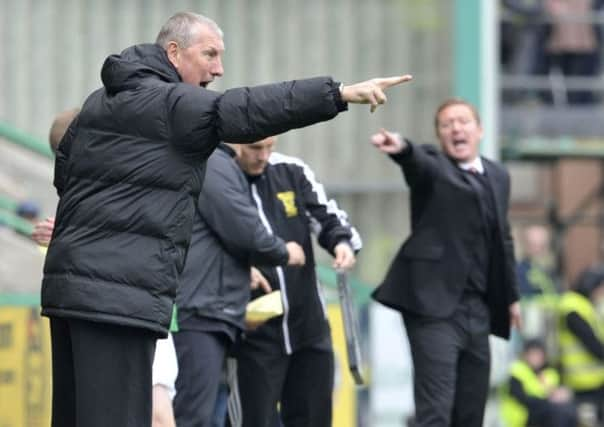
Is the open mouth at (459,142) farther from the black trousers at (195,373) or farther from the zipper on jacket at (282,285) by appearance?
the black trousers at (195,373)

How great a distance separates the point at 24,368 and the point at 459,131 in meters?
3.38

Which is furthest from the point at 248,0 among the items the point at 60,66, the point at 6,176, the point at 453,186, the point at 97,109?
the point at 97,109

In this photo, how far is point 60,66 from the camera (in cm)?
1474

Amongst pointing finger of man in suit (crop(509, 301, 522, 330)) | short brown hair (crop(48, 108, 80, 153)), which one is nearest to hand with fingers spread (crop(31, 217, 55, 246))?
short brown hair (crop(48, 108, 80, 153))

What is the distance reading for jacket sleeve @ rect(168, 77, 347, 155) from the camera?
6.92 meters

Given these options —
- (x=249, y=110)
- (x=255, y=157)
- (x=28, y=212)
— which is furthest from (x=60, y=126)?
(x=28, y=212)

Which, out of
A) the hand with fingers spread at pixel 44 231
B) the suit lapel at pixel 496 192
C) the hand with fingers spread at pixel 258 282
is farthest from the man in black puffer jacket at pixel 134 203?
the suit lapel at pixel 496 192

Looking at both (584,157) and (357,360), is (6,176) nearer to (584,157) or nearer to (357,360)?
(357,360)

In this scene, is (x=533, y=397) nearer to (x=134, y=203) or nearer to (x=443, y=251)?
(x=443, y=251)

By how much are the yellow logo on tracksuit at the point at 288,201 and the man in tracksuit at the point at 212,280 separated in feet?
1.49

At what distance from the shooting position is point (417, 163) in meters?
9.49

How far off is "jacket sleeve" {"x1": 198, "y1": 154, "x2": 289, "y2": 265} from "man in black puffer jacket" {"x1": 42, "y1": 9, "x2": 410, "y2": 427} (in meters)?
1.53

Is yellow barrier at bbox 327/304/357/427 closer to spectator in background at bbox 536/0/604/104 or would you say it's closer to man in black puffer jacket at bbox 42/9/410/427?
man in black puffer jacket at bbox 42/9/410/427

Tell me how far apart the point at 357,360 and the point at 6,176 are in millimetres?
4035
